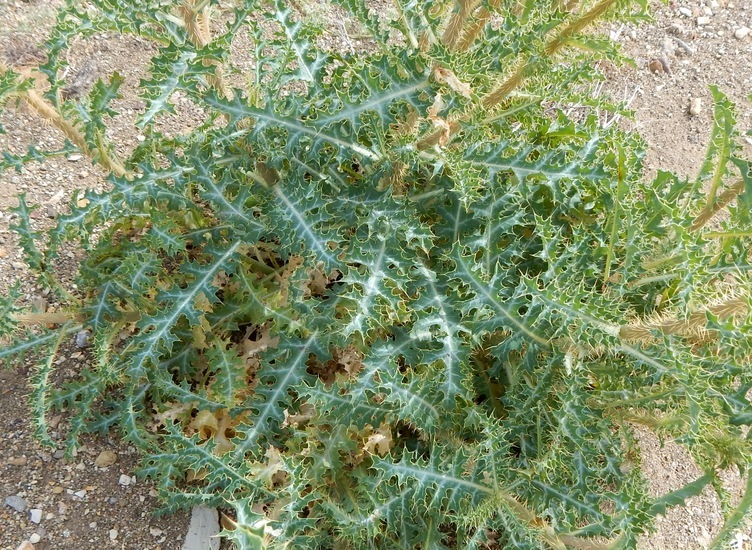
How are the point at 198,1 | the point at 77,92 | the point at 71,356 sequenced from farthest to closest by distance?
the point at 77,92 → the point at 71,356 → the point at 198,1

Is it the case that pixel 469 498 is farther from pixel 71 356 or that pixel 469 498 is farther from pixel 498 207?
pixel 71 356

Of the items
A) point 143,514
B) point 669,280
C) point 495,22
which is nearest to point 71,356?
point 143,514

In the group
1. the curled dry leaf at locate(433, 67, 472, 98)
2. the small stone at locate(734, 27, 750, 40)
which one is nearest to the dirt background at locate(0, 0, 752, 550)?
the small stone at locate(734, 27, 750, 40)

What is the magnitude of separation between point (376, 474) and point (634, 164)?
4.43 feet

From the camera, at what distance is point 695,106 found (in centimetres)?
314

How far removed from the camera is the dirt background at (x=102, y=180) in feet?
6.73

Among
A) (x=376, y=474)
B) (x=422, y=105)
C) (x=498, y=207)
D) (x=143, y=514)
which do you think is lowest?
(x=143, y=514)

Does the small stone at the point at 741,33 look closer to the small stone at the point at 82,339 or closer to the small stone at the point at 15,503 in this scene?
the small stone at the point at 82,339

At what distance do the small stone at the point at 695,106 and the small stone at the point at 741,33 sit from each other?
1.66 ft

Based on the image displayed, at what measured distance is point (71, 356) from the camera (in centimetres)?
223

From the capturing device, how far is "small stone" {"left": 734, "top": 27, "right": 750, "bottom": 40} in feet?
10.9

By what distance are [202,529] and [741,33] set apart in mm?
3531

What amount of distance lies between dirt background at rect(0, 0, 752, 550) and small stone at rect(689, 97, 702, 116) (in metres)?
0.02

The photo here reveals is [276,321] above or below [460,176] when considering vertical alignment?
below
